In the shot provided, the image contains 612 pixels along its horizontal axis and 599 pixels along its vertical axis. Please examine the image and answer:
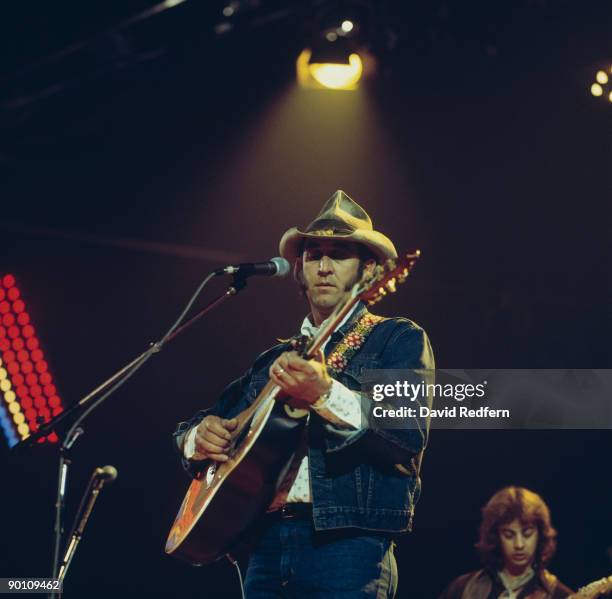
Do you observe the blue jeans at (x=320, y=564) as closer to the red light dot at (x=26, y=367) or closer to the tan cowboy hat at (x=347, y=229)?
the tan cowboy hat at (x=347, y=229)

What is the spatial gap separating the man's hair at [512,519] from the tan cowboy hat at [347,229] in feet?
6.53

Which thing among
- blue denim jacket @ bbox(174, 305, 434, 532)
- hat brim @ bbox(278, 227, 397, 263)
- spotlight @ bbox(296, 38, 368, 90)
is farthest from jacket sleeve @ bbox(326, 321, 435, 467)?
spotlight @ bbox(296, 38, 368, 90)

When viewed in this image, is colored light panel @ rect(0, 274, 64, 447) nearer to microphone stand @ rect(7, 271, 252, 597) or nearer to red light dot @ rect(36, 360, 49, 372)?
red light dot @ rect(36, 360, 49, 372)

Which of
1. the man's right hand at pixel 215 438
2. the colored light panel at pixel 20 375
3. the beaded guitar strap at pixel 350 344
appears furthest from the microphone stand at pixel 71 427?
the colored light panel at pixel 20 375

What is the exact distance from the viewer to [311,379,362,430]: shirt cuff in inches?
97.7

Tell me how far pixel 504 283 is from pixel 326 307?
7.90 ft

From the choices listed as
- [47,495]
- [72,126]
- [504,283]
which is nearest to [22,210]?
[72,126]

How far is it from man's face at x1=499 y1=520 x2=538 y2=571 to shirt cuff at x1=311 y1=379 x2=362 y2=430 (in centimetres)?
230

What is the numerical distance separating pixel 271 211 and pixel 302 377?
3.31 metres

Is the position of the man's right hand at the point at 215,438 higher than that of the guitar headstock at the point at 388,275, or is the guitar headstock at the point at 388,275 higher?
the guitar headstock at the point at 388,275

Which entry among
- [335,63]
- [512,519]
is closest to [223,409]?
[512,519]

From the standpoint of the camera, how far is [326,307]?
10.2ft

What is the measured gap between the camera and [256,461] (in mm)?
2635

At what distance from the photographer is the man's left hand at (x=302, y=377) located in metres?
2.40
